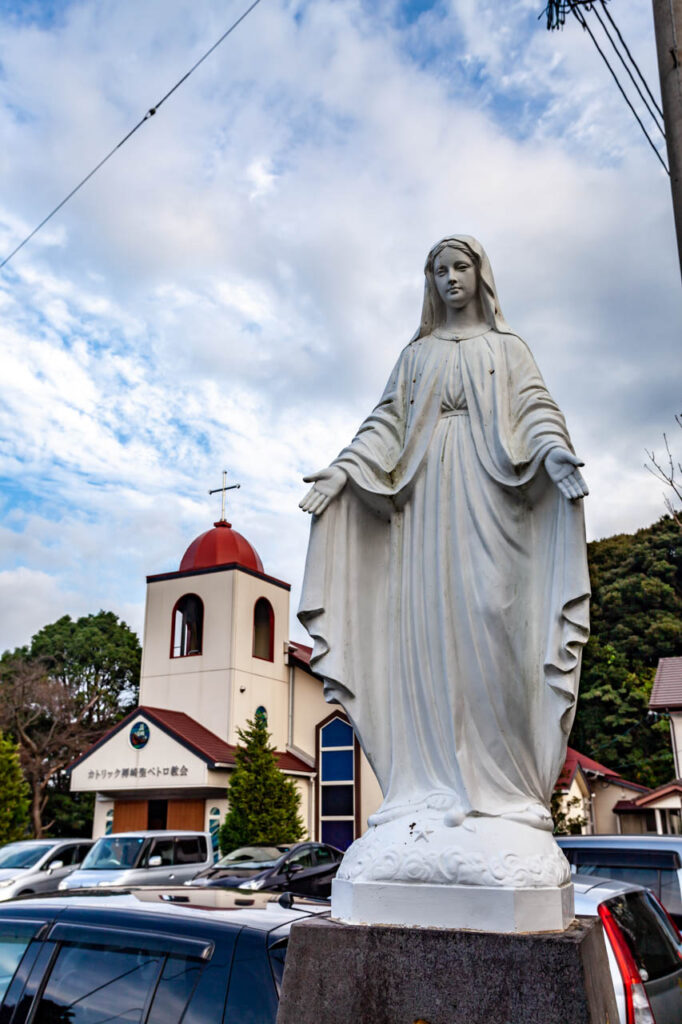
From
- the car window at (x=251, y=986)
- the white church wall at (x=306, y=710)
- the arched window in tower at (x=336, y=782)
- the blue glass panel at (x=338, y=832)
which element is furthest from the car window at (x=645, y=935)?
the white church wall at (x=306, y=710)

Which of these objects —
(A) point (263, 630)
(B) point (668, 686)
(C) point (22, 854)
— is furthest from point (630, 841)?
(A) point (263, 630)

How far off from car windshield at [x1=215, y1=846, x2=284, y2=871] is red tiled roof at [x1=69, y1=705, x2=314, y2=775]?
Answer: 346 inches

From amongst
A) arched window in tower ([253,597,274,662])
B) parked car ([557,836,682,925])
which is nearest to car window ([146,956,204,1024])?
parked car ([557,836,682,925])

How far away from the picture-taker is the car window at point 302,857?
15.0 metres

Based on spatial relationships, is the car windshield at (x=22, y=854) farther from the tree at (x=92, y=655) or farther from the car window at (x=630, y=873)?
the tree at (x=92, y=655)

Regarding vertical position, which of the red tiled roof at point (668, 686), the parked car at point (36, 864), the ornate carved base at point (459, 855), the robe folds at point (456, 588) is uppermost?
the red tiled roof at point (668, 686)

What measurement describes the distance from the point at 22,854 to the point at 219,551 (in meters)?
13.7

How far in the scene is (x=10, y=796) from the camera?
961 inches

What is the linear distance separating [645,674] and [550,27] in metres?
39.9

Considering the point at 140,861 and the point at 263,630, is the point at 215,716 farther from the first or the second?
the point at 140,861

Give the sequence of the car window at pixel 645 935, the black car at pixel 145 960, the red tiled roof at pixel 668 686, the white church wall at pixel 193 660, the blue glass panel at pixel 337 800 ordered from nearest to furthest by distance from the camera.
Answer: the black car at pixel 145 960, the car window at pixel 645 935, the red tiled roof at pixel 668 686, the blue glass panel at pixel 337 800, the white church wall at pixel 193 660

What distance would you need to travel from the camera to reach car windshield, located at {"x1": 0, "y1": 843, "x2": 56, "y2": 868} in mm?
18464

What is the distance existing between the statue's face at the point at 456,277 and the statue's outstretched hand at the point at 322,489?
40.2 inches

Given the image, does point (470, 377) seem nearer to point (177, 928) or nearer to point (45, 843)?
point (177, 928)
